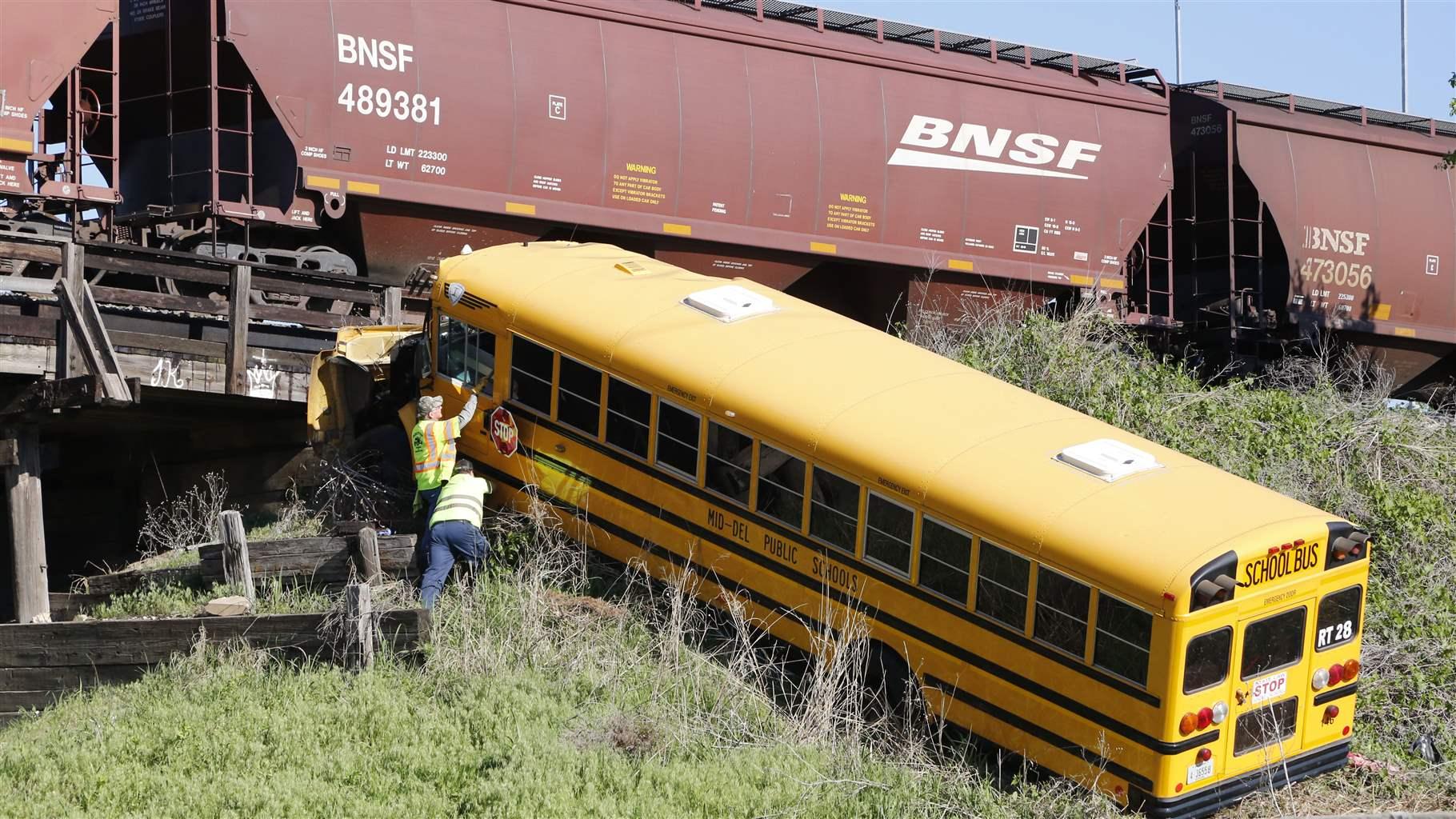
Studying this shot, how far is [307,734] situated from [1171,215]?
14.6m

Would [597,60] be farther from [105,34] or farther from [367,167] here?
[105,34]

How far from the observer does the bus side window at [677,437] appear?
10.5 m

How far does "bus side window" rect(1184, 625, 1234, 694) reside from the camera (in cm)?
816

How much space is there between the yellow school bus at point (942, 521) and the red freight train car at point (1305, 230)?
10.1 m

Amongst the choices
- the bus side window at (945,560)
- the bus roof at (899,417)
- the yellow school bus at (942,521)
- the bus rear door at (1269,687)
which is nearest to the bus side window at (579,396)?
the yellow school bus at (942,521)

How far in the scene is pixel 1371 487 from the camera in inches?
507

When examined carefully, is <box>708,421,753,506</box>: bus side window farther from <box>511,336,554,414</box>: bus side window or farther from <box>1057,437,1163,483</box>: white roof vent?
<box>1057,437,1163,483</box>: white roof vent

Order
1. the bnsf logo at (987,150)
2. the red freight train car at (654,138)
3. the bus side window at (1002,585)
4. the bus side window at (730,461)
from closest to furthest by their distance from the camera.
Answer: the bus side window at (1002,585) < the bus side window at (730,461) < the red freight train car at (654,138) < the bnsf logo at (987,150)

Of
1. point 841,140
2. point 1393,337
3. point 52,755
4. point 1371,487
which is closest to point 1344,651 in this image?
point 1371,487

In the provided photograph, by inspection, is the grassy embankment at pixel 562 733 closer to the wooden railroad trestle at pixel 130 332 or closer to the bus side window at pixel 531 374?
the bus side window at pixel 531 374


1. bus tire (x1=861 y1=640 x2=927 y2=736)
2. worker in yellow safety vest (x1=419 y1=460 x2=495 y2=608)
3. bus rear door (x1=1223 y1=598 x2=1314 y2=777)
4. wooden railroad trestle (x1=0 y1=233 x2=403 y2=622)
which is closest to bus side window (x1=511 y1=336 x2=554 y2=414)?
worker in yellow safety vest (x1=419 y1=460 x2=495 y2=608)

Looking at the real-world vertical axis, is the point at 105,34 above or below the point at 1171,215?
above

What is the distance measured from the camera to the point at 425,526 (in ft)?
38.4

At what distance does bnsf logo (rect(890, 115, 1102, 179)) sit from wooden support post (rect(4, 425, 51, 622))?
984 cm
